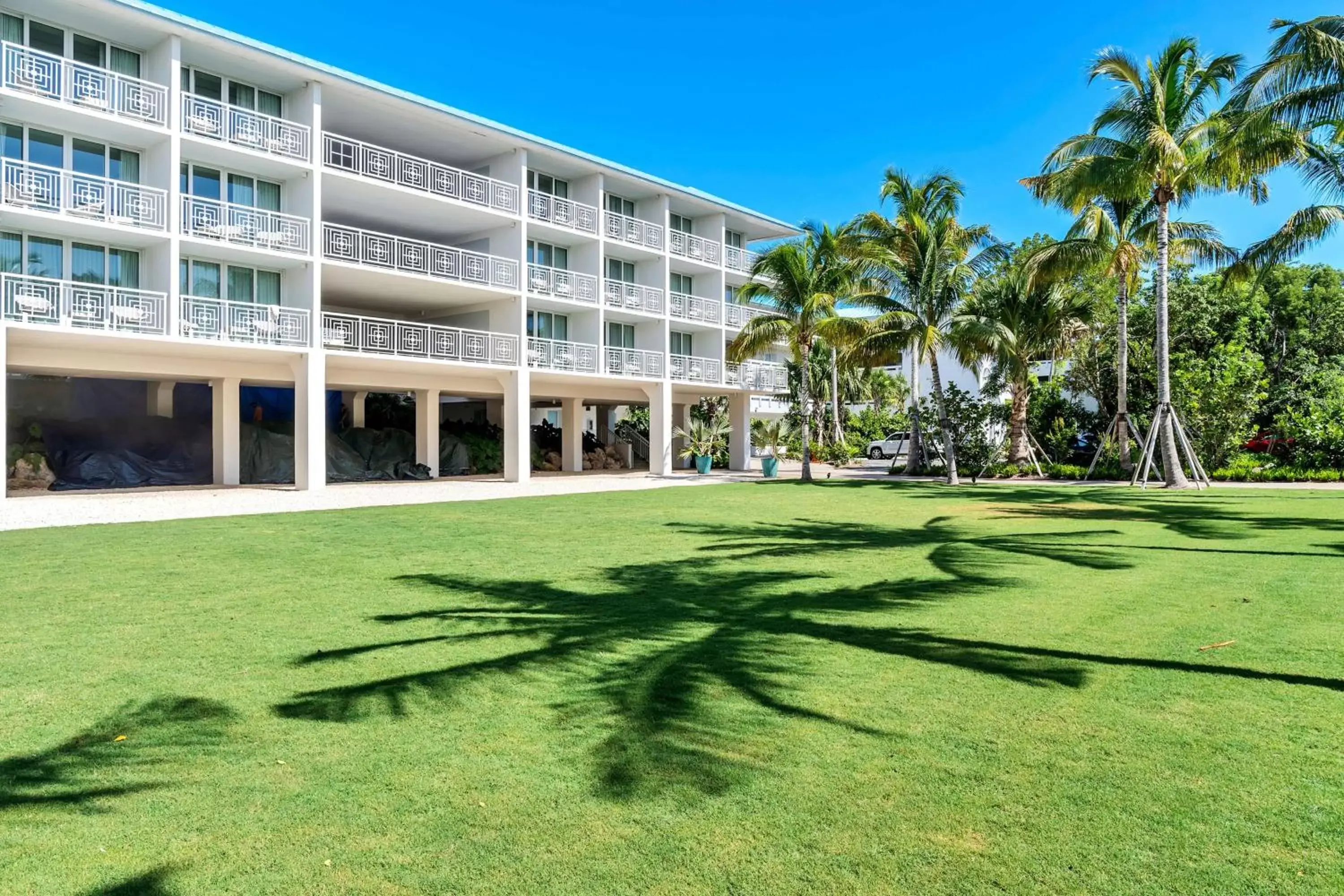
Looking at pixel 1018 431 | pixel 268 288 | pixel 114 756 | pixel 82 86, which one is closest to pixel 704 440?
pixel 1018 431

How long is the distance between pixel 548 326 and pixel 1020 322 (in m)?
15.6

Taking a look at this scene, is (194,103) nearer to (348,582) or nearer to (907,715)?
(348,582)

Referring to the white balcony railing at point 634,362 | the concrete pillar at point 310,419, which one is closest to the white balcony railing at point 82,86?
the concrete pillar at point 310,419

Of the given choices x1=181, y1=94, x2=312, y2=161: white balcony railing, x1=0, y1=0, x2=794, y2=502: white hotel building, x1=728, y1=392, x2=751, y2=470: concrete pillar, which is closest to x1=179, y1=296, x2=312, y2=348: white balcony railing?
x1=0, y1=0, x2=794, y2=502: white hotel building

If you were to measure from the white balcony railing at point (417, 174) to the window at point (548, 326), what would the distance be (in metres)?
3.95

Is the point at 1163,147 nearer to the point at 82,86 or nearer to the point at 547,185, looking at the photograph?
the point at 547,185

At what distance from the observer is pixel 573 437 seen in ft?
115

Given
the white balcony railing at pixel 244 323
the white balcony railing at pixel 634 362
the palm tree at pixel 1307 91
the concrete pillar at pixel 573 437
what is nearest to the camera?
the palm tree at pixel 1307 91

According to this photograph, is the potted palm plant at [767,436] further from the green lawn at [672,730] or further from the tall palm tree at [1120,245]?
the green lawn at [672,730]

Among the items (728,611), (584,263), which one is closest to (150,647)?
(728,611)

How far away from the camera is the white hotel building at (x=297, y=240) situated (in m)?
18.5

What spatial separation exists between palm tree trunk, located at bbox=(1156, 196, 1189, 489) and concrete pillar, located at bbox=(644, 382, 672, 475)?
1584cm

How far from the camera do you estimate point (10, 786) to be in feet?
11.4

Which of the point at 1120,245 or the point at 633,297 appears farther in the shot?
the point at 633,297
